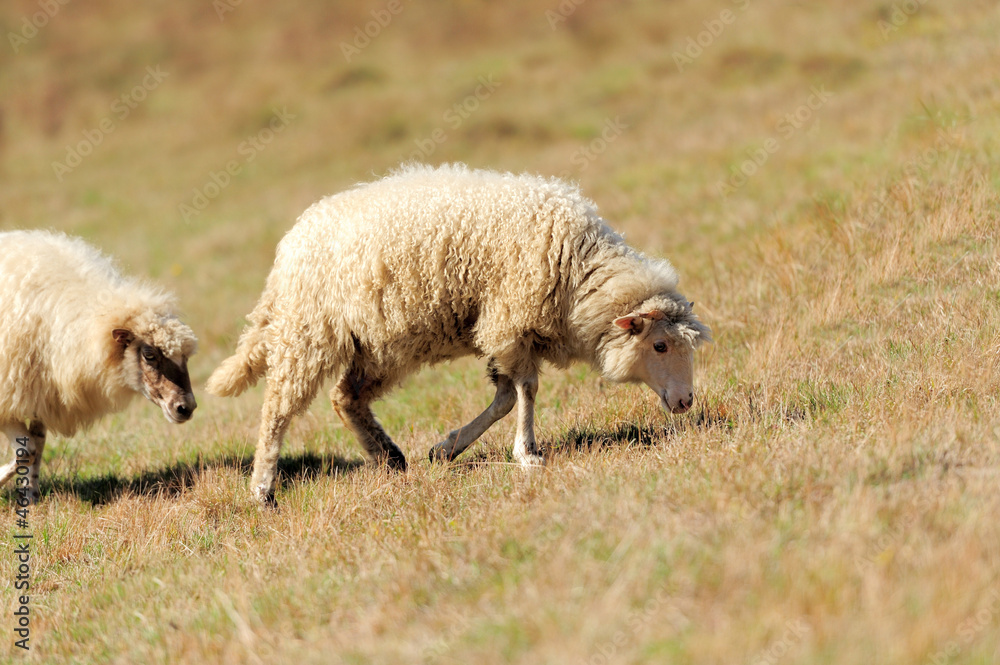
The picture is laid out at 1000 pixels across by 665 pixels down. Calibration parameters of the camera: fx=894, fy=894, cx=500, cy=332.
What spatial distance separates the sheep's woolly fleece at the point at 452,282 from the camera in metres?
5.50

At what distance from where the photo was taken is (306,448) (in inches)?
279

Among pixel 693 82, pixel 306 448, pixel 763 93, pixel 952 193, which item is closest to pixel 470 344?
pixel 306 448

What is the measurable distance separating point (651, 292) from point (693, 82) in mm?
17669

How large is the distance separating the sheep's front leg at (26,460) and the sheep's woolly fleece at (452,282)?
6.61 ft

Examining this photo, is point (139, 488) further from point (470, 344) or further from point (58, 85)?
point (58, 85)

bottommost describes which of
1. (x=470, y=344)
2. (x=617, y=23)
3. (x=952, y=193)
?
(x=470, y=344)

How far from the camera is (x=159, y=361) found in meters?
6.18
